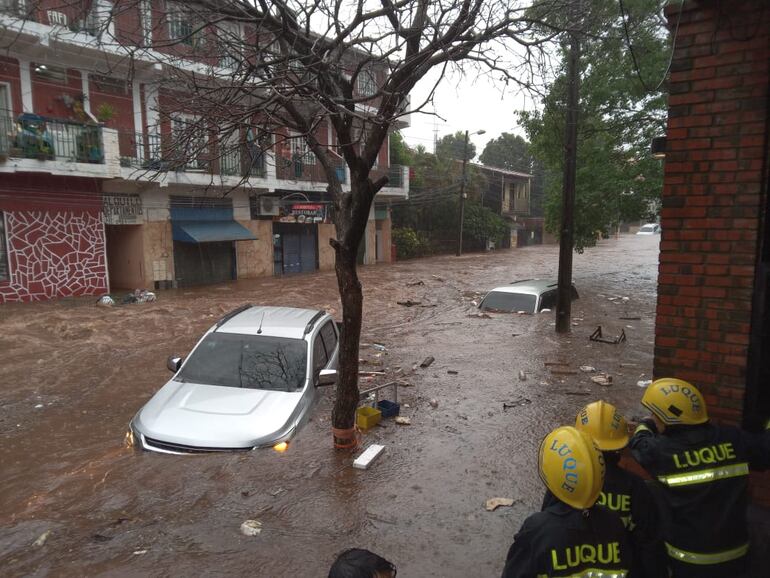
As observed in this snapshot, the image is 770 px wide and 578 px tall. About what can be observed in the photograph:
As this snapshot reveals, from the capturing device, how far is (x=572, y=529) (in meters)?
1.87

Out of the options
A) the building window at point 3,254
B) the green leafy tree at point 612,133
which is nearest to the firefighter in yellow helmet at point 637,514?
the green leafy tree at point 612,133

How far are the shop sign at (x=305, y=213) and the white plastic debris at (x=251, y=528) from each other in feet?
61.1

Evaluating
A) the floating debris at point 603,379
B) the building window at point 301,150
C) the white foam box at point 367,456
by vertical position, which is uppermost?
the building window at point 301,150

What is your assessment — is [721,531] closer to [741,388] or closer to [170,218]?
[741,388]

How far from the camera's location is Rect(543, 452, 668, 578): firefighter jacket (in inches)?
88.4

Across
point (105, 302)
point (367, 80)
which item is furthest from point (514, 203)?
point (367, 80)

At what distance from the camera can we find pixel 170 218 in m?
17.7

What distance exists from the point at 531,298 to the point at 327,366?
726cm

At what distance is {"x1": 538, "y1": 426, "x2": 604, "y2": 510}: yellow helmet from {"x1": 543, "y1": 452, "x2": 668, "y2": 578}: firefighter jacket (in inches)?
14.8

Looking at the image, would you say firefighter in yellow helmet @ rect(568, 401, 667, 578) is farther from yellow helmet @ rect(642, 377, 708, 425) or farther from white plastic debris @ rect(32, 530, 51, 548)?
white plastic debris @ rect(32, 530, 51, 548)

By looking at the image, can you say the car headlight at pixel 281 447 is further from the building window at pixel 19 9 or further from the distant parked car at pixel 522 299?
the distant parked car at pixel 522 299

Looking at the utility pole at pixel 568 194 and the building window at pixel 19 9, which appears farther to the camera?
the utility pole at pixel 568 194

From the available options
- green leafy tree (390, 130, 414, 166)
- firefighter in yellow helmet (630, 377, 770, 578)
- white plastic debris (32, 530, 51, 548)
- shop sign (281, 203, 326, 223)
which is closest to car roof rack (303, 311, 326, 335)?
white plastic debris (32, 530, 51, 548)

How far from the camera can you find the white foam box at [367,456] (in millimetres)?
4617
